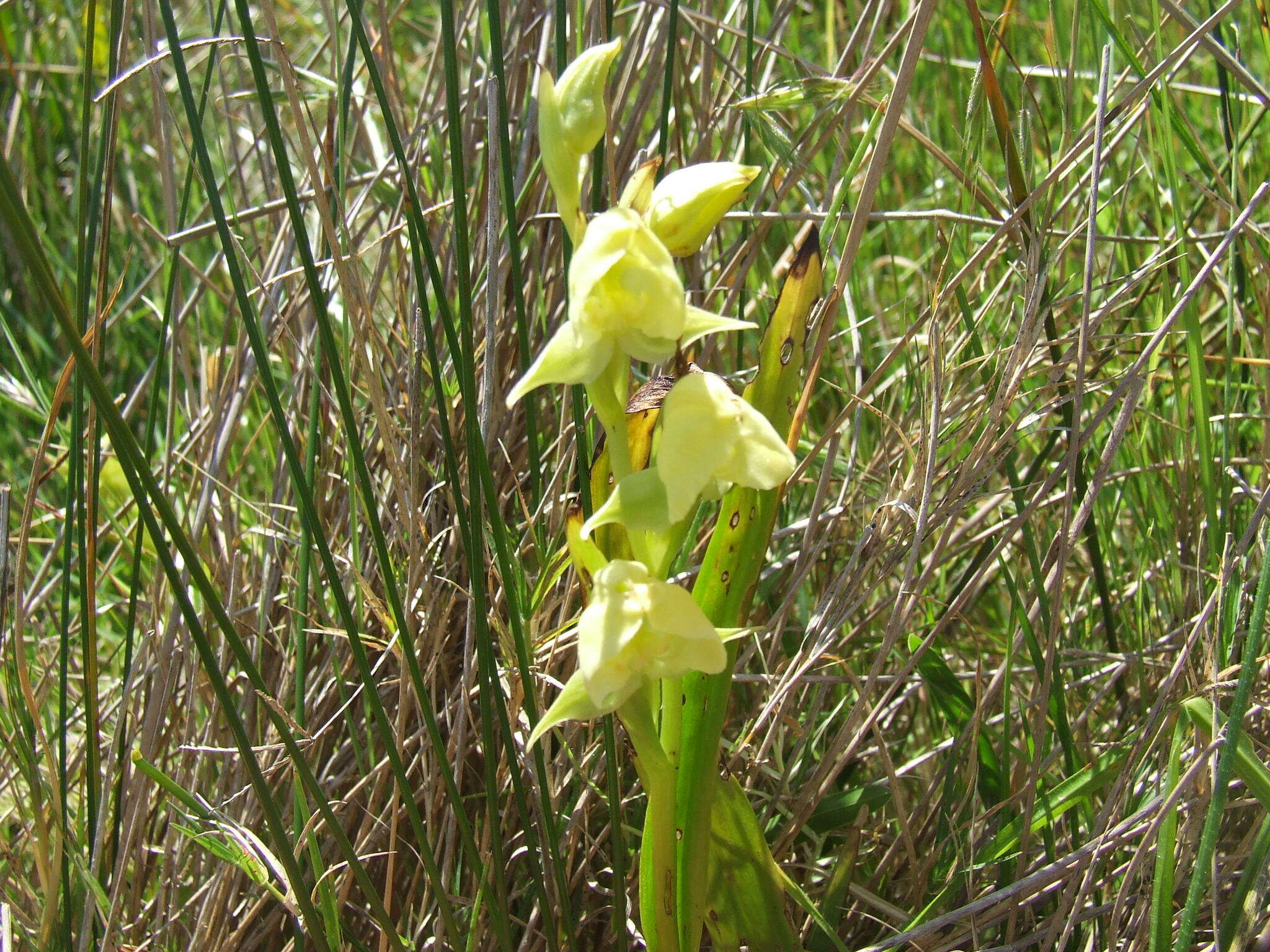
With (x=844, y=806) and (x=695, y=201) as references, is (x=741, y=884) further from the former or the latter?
(x=695, y=201)

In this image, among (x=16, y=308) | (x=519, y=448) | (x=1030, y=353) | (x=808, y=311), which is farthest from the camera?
(x=16, y=308)

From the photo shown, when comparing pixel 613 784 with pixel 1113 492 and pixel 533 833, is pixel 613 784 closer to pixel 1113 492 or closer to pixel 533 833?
pixel 533 833

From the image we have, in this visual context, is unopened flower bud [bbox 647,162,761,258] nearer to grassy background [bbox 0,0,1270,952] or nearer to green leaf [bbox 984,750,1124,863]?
grassy background [bbox 0,0,1270,952]

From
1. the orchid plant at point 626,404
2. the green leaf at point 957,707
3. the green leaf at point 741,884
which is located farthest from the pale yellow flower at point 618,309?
the green leaf at point 957,707

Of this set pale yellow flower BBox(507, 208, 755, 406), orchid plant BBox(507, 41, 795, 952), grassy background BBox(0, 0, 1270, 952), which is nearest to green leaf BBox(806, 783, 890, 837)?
grassy background BBox(0, 0, 1270, 952)

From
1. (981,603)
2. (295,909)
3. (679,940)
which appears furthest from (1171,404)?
(295,909)

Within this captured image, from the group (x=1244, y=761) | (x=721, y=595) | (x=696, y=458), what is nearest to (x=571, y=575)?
(x=721, y=595)

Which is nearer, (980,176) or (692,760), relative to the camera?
(692,760)
